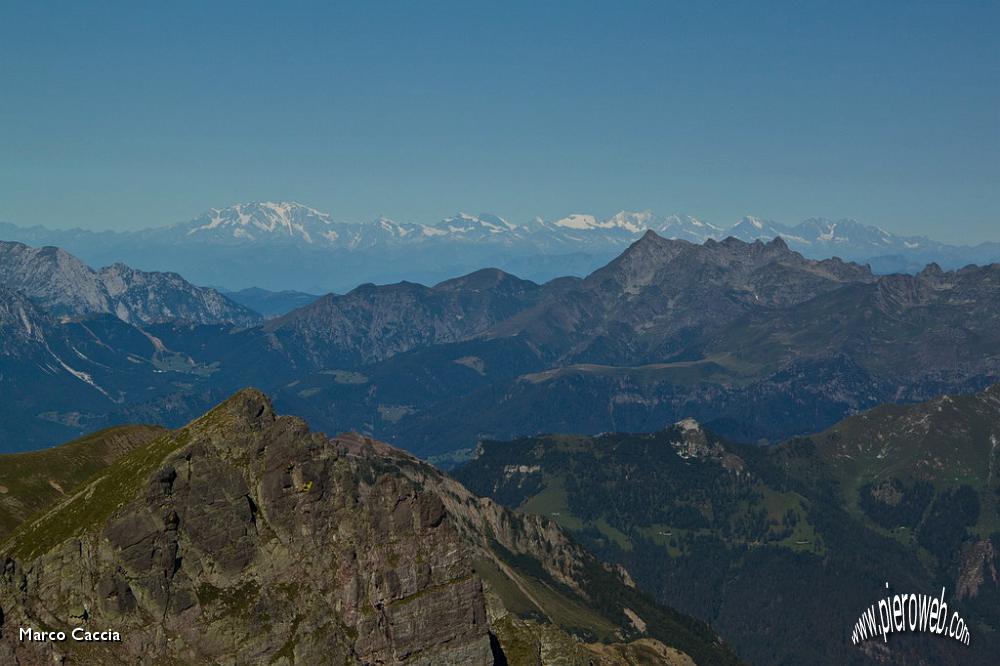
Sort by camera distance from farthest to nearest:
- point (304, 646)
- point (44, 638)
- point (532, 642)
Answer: point (532, 642)
point (304, 646)
point (44, 638)

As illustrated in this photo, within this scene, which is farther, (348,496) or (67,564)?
(348,496)

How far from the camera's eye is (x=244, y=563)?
443 ft

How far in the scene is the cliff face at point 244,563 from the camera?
12800 cm

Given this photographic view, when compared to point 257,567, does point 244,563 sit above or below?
above

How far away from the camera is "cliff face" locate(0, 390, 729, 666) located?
128000 mm

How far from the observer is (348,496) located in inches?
5581

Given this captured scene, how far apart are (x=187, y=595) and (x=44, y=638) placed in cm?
1507

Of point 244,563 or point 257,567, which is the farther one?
point 257,567

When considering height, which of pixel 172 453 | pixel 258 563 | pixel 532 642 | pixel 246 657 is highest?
pixel 172 453

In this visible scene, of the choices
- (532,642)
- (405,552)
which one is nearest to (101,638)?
(405,552)

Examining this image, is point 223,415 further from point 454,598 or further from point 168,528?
point 454,598

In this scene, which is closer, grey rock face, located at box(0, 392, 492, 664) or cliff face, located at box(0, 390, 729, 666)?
cliff face, located at box(0, 390, 729, 666)

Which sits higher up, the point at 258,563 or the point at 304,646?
the point at 258,563

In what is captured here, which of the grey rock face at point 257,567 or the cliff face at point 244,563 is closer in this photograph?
the cliff face at point 244,563
